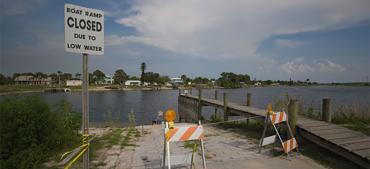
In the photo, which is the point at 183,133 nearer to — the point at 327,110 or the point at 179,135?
the point at 179,135

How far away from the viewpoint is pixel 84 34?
2.45 m

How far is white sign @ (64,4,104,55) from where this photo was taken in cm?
234

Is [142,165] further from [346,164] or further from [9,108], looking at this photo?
[346,164]

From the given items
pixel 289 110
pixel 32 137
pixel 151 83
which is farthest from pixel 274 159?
pixel 151 83

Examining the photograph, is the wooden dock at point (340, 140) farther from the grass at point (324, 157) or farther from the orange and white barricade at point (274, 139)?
the orange and white barricade at point (274, 139)

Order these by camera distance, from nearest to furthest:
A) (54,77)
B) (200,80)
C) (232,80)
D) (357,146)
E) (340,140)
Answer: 1. (357,146)
2. (340,140)
3. (232,80)
4. (54,77)
5. (200,80)

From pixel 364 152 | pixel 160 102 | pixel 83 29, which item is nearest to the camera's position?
pixel 83 29

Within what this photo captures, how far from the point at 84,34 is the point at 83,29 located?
0.06m

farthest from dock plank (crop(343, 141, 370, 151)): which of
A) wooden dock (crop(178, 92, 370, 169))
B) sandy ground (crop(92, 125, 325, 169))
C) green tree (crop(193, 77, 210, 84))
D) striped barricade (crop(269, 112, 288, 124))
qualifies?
green tree (crop(193, 77, 210, 84))

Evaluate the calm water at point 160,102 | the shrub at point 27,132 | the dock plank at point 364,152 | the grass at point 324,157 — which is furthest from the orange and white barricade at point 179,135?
the calm water at point 160,102

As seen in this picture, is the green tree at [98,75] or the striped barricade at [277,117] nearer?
the striped barricade at [277,117]

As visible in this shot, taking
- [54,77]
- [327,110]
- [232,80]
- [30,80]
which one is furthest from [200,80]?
[327,110]

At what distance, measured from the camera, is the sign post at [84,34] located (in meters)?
2.35

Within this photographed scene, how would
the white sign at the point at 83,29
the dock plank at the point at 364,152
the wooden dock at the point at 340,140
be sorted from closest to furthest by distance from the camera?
the white sign at the point at 83,29 < the dock plank at the point at 364,152 < the wooden dock at the point at 340,140
